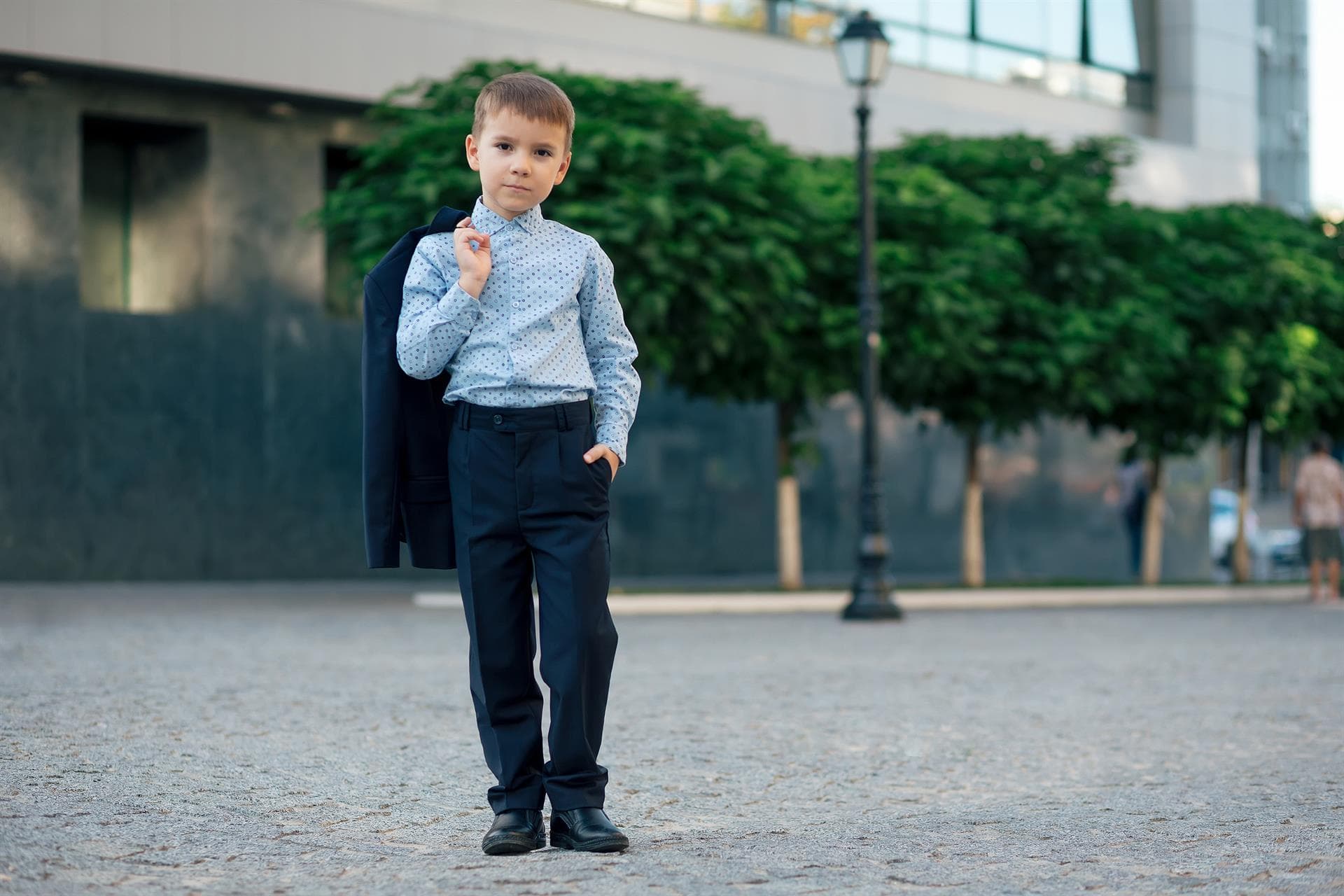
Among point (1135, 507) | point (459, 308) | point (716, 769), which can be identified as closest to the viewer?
point (459, 308)

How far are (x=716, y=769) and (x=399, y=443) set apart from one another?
7.38 ft

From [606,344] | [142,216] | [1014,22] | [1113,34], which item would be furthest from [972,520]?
[606,344]

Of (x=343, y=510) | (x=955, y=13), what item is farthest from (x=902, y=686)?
(x=955, y=13)

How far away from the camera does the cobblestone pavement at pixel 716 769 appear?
433 cm

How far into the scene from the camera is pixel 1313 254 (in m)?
22.2

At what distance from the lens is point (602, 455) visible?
4.46 meters

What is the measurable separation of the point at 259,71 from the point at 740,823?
15.4 m

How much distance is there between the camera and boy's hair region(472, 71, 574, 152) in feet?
14.5

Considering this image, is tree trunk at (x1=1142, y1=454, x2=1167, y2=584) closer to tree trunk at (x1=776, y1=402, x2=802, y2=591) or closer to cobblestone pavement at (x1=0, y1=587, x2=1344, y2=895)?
tree trunk at (x1=776, y1=402, x2=802, y2=591)

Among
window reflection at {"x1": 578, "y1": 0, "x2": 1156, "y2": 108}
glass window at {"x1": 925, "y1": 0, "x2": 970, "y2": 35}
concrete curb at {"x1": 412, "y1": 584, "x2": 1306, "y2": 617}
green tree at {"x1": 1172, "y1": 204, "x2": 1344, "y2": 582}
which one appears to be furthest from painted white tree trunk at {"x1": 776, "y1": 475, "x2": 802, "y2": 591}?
glass window at {"x1": 925, "y1": 0, "x2": 970, "y2": 35}

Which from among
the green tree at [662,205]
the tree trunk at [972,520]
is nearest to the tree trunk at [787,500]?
the green tree at [662,205]

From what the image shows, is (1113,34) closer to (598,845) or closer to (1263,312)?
(1263,312)

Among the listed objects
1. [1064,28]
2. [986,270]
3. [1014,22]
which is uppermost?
[1064,28]

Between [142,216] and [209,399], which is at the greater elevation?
[142,216]
